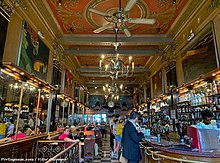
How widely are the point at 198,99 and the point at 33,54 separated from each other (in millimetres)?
5281

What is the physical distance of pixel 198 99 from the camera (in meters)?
5.33

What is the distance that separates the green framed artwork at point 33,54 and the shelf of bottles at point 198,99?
16.5 ft

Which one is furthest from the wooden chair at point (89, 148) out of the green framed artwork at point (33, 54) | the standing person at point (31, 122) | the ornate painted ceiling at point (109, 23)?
the ornate painted ceiling at point (109, 23)

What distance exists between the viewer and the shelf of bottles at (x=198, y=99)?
4.50 metres

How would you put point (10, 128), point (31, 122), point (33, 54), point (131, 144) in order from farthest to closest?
point (31, 122) → point (33, 54) → point (10, 128) → point (131, 144)

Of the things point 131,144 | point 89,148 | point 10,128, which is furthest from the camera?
point 89,148

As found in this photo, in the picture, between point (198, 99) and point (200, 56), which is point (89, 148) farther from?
point (200, 56)

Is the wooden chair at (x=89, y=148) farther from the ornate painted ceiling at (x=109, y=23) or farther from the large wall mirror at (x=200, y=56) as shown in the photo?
the large wall mirror at (x=200, y=56)

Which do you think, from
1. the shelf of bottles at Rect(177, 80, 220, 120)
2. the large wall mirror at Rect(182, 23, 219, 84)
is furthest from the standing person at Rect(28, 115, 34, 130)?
the large wall mirror at Rect(182, 23, 219, 84)

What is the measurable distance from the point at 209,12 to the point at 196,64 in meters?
1.53

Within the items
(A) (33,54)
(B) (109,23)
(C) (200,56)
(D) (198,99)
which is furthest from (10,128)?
(C) (200,56)

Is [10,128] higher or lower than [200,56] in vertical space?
lower

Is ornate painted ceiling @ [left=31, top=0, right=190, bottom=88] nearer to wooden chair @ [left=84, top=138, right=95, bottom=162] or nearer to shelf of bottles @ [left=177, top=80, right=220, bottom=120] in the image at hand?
shelf of bottles @ [left=177, top=80, right=220, bottom=120]

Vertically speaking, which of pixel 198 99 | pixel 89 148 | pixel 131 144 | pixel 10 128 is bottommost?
pixel 89 148
